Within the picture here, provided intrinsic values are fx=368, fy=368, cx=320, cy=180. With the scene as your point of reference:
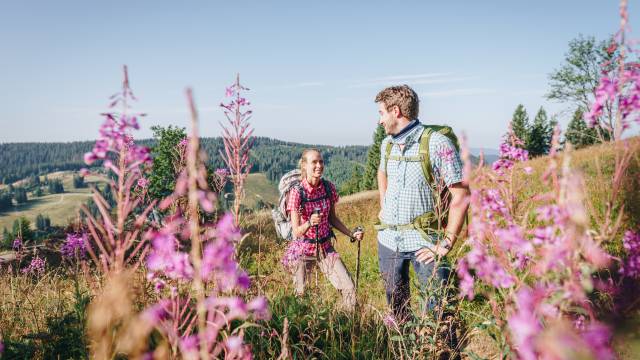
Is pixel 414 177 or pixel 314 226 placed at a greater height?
pixel 414 177

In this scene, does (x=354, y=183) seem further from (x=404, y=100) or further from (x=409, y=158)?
(x=409, y=158)

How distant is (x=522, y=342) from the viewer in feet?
2.74

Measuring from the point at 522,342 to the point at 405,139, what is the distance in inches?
109

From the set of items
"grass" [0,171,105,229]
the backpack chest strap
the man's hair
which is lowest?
"grass" [0,171,105,229]

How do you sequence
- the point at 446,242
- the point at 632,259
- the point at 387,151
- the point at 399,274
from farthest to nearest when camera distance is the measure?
1. the point at 387,151
2. the point at 399,274
3. the point at 446,242
4. the point at 632,259

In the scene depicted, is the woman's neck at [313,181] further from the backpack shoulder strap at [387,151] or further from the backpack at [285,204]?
the backpack shoulder strap at [387,151]

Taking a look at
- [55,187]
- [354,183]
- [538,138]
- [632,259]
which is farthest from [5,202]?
[632,259]

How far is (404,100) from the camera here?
139 inches

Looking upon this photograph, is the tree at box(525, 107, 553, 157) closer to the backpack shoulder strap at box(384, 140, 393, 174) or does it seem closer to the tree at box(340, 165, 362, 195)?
the tree at box(340, 165, 362, 195)

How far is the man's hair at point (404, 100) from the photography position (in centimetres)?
353

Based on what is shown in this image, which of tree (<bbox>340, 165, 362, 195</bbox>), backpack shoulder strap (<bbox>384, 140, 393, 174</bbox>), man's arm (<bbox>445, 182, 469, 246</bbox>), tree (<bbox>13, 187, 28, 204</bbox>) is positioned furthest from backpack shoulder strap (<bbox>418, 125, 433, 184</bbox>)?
tree (<bbox>13, 187, 28, 204</bbox>)

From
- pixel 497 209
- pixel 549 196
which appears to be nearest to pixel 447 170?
pixel 497 209

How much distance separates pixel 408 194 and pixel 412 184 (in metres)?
0.10

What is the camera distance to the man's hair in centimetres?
353
